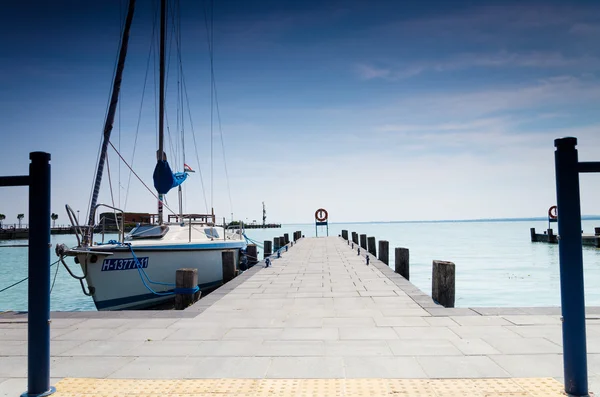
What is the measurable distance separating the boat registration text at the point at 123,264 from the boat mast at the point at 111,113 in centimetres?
81

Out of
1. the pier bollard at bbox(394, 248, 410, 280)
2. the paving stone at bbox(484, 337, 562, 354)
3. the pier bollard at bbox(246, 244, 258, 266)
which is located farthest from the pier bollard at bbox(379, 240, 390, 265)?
the paving stone at bbox(484, 337, 562, 354)

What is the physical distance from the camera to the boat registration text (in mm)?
11031

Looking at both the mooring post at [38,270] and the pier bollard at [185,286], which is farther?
the pier bollard at [185,286]

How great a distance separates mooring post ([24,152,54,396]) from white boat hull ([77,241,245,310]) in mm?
7462

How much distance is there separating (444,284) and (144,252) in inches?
321

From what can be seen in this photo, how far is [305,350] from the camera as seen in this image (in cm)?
474

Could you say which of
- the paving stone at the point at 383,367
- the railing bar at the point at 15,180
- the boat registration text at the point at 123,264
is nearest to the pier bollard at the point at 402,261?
the boat registration text at the point at 123,264

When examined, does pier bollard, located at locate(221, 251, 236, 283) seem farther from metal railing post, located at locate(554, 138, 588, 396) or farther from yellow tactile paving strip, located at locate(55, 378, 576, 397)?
metal railing post, located at locate(554, 138, 588, 396)

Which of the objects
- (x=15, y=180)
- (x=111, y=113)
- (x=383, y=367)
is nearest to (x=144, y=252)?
(x=111, y=113)

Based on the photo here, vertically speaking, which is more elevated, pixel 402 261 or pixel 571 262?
pixel 571 262

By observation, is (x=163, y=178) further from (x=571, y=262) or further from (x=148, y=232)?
(x=571, y=262)

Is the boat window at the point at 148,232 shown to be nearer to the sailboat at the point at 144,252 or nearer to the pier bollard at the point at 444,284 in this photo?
the sailboat at the point at 144,252

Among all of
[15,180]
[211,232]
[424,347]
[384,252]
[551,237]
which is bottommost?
[551,237]

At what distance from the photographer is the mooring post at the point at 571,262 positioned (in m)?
3.15
